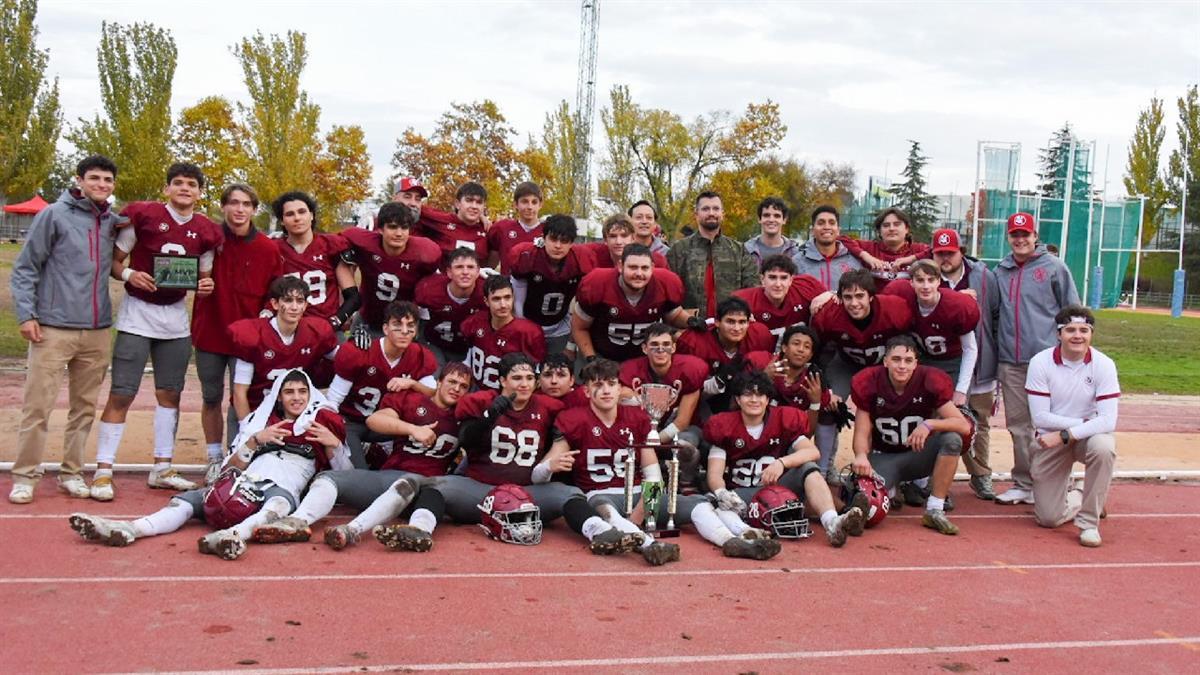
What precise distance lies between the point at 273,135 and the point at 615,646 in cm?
2539

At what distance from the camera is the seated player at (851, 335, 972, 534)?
270 inches

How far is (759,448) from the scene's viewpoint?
6652 mm

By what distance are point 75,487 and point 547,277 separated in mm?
3171

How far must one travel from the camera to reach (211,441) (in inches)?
286

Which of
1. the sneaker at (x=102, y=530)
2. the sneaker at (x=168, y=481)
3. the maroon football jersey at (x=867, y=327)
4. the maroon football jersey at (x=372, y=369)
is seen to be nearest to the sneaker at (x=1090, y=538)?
the maroon football jersey at (x=867, y=327)

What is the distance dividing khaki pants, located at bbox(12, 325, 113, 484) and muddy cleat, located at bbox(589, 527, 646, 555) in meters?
3.24

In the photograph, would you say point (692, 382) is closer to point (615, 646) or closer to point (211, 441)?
point (615, 646)

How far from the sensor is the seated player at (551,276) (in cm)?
733

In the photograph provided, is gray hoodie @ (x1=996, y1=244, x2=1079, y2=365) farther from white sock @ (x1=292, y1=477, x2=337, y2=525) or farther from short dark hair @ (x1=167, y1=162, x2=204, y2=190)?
short dark hair @ (x1=167, y1=162, x2=204, y2=190)

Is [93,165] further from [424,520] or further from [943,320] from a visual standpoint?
[943,320]

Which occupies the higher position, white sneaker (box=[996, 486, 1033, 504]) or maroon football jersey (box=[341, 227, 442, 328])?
maroon football jersey (box=[341, 227, 442, 328])

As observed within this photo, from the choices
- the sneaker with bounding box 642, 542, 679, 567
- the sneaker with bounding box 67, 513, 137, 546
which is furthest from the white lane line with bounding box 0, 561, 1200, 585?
the sneaker with bounding box 67, 513, 137, 546

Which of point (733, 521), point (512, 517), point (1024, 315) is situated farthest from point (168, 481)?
point (1024, 315)

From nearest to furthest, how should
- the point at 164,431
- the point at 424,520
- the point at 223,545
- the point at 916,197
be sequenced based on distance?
the point at 223,545
the point at 424,520
the point at 164,431
the point at 916,197
